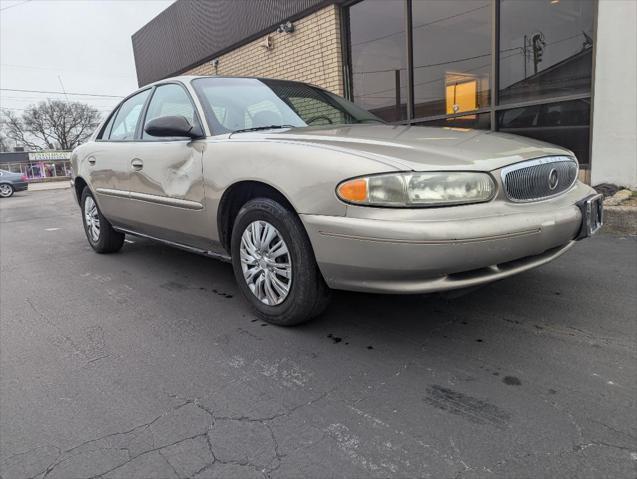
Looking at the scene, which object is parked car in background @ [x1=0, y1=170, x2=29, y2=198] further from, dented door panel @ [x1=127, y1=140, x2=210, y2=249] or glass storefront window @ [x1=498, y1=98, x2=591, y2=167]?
glass storefront window @ [x1=498, y1=98, x2=591, y2=167]

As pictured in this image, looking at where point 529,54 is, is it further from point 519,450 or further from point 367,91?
point 519,450

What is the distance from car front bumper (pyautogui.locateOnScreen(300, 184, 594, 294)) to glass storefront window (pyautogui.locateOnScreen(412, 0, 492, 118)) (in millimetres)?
5197

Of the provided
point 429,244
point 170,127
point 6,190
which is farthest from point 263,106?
point 6,190

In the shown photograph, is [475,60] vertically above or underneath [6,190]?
above

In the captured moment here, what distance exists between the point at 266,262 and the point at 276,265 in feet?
0.28

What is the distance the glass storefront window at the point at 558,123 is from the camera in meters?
5.93

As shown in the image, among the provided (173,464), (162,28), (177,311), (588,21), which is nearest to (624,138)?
(588,21)

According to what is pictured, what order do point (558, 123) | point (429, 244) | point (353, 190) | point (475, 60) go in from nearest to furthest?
point (429, 244), point (353, 190), point (558, 123), point (475, 60)

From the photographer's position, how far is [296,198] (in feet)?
8.27

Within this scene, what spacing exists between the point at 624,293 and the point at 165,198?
130 inches

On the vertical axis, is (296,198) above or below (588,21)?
below

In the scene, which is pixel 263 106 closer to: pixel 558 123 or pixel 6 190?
pixel 558 123

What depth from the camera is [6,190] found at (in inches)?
854

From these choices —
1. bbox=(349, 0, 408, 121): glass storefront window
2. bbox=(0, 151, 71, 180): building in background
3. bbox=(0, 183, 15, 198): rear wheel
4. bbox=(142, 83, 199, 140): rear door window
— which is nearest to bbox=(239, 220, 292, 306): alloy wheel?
bbox=(142, 83, 199, 140): rear door window
